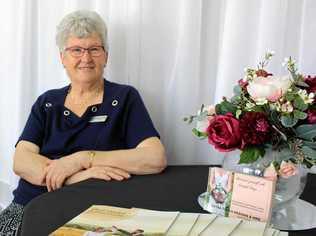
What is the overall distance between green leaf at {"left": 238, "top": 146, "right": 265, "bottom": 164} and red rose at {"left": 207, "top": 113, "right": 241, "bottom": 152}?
2cm

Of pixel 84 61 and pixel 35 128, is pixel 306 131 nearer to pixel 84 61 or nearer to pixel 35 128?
pixel 84 61

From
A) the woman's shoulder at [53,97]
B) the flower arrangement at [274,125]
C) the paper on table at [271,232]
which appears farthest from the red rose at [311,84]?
the woman's shoulder at [53,97]

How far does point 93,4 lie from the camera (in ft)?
6.57

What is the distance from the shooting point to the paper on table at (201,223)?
0.95 meters

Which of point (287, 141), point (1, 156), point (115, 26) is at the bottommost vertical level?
point (1, 156)

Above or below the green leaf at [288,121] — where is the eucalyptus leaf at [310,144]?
below

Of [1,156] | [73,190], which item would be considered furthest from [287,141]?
[1,156]

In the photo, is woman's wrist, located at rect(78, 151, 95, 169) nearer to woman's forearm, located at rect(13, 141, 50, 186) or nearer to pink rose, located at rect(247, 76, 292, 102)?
woman's forearm, located at rect(13, 141, 50, 186)

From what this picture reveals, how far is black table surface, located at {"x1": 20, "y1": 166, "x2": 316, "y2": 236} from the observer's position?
1.08 meters

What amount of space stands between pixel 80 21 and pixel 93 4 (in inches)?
10.3

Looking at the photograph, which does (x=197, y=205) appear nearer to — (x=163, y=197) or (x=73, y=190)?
(x=163, y=197)

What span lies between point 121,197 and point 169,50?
90 centimetres

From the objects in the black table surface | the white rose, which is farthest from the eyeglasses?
the white rose

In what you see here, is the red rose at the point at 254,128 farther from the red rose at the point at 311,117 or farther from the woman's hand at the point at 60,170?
the woman's hand at the point at 60,170
